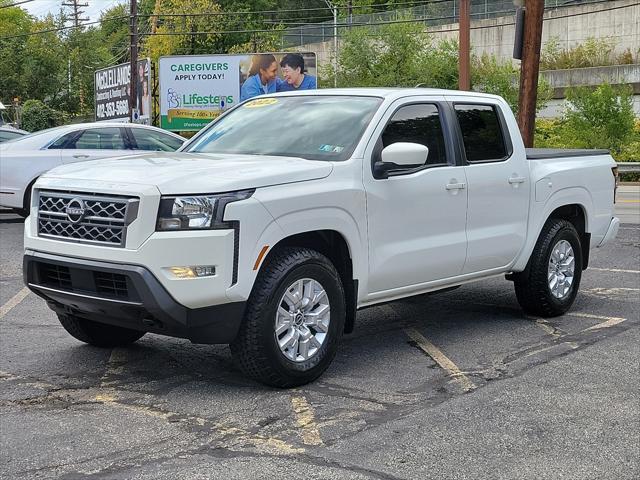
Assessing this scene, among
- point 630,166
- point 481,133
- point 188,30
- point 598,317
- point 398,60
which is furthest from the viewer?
point 188,30

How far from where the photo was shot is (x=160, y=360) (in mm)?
Answer: 6266

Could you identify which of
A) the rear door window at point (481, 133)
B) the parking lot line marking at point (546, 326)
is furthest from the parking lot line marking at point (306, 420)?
the parking lot line marking at point (546, 326)

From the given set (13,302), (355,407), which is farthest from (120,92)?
(355,407)

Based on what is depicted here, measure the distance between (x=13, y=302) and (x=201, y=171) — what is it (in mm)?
3882

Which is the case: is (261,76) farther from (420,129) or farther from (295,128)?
(295,128)

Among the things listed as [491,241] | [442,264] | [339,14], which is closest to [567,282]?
[491,241]

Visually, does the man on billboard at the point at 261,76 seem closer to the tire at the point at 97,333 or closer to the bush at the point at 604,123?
the bush at the point at 604,123

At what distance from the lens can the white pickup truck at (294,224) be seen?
5.11 metres

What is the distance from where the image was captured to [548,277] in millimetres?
7781

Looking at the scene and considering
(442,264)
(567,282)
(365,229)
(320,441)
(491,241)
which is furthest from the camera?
(567,282)

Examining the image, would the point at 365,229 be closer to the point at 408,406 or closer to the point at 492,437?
the point at 408,406

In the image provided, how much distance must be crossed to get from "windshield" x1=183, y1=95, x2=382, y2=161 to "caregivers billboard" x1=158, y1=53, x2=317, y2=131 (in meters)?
33.3

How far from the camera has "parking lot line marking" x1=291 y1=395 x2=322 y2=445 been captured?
4668 millimetres

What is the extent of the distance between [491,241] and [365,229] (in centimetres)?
157
